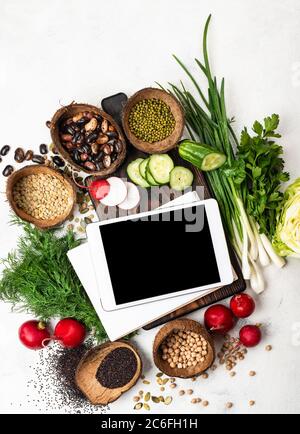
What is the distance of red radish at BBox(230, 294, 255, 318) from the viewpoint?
250 cm

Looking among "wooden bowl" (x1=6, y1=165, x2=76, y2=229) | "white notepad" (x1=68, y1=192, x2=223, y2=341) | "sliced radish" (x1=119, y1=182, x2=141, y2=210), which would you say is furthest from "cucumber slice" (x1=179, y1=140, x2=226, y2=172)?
"wooden bowl" (x1=6, y1=165, x2=76, y2=229)

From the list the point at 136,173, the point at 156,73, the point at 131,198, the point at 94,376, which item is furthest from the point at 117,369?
the point at 156,73

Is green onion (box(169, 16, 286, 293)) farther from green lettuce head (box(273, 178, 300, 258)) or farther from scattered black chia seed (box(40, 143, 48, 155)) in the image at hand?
scattered black chia seed (box(40, 143, 48, 155))

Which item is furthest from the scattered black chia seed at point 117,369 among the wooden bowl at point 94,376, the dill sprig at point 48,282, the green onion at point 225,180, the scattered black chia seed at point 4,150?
the scattered black chia seed at point 4,150

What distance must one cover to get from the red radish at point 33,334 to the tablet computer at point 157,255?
361 mm

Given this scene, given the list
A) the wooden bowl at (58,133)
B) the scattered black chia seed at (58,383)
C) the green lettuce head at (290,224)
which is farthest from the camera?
the scattered black chia seed at (58,383)

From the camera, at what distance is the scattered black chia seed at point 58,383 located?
2609 mm

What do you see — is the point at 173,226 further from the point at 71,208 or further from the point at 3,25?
the point at 3,25

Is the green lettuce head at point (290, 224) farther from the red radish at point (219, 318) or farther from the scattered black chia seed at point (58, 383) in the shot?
the scattered black chia seed at point (58, 383)

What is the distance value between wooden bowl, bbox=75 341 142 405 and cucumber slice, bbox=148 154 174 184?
0.73 meters

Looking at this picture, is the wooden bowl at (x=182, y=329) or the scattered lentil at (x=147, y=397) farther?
the scattered lentil at (x=147, y=397)

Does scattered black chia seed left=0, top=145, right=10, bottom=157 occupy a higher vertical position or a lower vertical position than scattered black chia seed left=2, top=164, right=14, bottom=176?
higher

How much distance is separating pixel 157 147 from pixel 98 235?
1.49 ft

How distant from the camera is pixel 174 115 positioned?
8.25 feet
